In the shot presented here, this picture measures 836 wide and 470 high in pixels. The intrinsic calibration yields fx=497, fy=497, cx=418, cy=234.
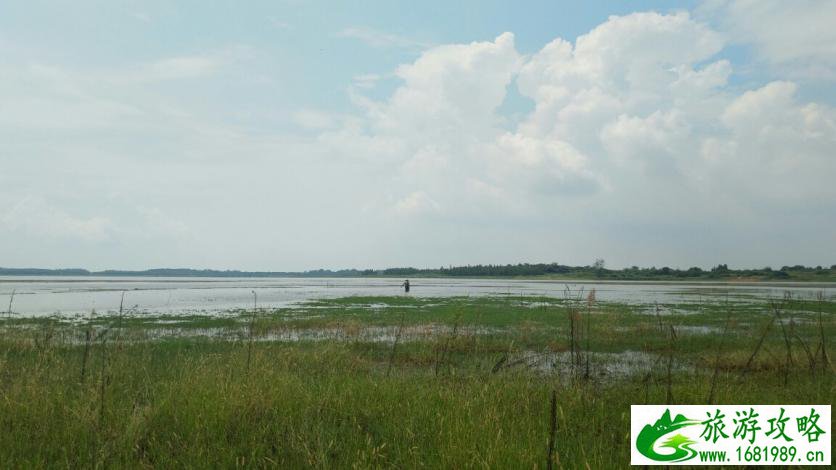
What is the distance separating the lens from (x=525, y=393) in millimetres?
7293

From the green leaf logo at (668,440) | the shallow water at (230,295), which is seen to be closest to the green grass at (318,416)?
the green leaf logo at (668,440)

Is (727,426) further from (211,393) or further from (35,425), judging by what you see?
(35,425)

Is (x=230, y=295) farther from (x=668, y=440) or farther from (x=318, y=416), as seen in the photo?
(x=668, y=440)

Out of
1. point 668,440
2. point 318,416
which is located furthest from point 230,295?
point 668,440

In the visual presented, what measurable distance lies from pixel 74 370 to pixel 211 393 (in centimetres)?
409

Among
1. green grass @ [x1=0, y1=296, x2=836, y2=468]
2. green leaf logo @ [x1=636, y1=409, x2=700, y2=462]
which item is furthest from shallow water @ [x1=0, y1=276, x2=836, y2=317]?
green leaf logo @ [x1=636, y1=409, x2=700, y2=462]

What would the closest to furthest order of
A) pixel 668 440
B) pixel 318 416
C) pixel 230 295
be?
pixel 668 440 → pixel 318 416 → pixel 230 295

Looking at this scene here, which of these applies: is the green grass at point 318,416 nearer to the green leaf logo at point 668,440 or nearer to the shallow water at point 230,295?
the green leaf logo at point 668,440

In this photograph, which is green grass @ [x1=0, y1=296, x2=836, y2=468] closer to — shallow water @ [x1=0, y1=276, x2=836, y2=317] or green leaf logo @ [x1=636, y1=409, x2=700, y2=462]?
green leaf logo @ [x1=636, y1=409, x2=700, y2=462]

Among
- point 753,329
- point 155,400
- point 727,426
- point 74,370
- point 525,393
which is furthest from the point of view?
point 753,329

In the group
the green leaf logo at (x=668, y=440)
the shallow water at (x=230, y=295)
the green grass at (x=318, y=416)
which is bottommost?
the shallow water at (x=230, y=295)

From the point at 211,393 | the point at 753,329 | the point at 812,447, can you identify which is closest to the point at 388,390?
the point at 211,393

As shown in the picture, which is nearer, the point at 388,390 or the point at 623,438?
the point at 623,438

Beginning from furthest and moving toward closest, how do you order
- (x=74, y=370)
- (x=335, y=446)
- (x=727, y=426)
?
1. (x=74, y=370)
2. (x=335, y=446)
3. (x=727, y=426)
